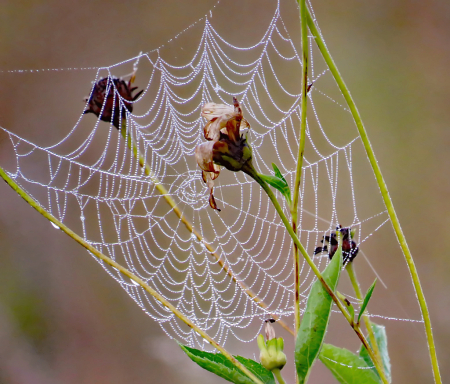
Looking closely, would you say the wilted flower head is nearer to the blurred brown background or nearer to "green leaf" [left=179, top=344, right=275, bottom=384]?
"green leaf" [left=179, top=344, right=275, bottom=384]

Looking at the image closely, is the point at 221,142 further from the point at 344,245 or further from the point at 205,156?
the point at 344,245

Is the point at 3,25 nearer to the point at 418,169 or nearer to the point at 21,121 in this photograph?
the point at 21,121

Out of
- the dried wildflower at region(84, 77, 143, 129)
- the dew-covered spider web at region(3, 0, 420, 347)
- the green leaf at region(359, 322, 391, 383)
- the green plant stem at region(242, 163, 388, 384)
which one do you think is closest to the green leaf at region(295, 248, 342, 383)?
the green plant stem at region(242, 163, 388, 384)

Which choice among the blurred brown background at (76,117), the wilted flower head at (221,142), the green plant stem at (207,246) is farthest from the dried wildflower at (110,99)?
the blurred brown background at (76,117)

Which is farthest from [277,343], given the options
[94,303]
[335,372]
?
[94,303]

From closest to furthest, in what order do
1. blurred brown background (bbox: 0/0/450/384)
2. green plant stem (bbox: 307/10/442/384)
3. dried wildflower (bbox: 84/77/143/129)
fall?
green plant stem (bbox: 307/10/442/384), dried wildflower (bbox: 84/77/143/129), blurred brown background (bbox: 0/0/450/384)

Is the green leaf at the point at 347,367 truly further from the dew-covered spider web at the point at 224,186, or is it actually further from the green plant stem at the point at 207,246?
the dew-covered spider web at the point at 224,186
